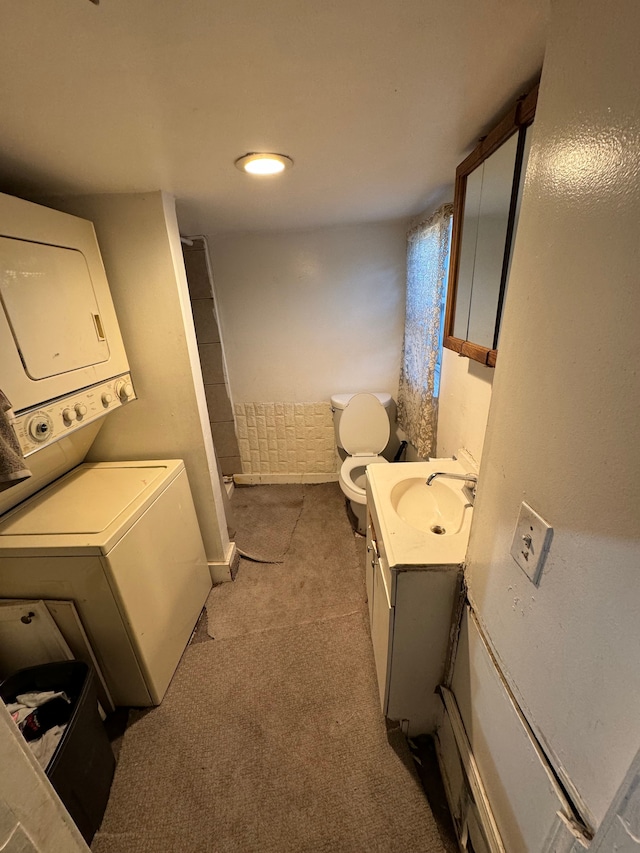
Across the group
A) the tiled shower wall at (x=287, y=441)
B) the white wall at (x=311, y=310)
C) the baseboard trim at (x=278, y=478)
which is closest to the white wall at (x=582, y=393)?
the white wall at (x=311, y=310)

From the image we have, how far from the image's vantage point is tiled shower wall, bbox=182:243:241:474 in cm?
246

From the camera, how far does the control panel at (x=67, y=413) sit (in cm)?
105

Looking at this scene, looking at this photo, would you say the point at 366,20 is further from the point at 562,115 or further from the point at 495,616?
the point at 495,616

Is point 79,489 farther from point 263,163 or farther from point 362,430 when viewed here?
point 362,430

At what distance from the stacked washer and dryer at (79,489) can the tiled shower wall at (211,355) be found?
1.15 metres

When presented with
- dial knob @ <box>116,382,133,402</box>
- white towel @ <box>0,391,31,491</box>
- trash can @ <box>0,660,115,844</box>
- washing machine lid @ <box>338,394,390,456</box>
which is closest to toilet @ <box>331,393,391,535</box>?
washing machine lid @ <box>338,394,390,456</box>

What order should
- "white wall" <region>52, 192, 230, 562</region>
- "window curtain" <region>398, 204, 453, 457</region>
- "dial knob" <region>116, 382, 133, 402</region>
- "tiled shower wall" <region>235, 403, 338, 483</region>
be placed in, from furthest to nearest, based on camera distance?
1. "tiled shower wall" <region>235, 403, 338, 483</region>
2. "window curtain" <region>398, 204, 453, 457</region>
3. "dial knob" <region>116, 382, 133, 402</region>
4. "white wall" <region>52, 192, 230, 562</region>

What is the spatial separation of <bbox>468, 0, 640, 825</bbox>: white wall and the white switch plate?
0.02 metres

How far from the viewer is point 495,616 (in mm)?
771

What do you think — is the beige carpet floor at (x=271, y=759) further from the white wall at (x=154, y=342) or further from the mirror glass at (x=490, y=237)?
the mirror glass at (x=490, y=237)

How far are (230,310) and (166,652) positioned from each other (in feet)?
7.38

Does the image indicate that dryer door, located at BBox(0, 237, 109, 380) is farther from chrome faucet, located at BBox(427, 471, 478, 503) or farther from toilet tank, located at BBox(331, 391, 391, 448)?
toilet tank, located at BBox(331, 391, 391, 448)

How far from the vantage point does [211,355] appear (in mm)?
2684

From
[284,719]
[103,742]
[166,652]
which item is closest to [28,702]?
[103,742]
